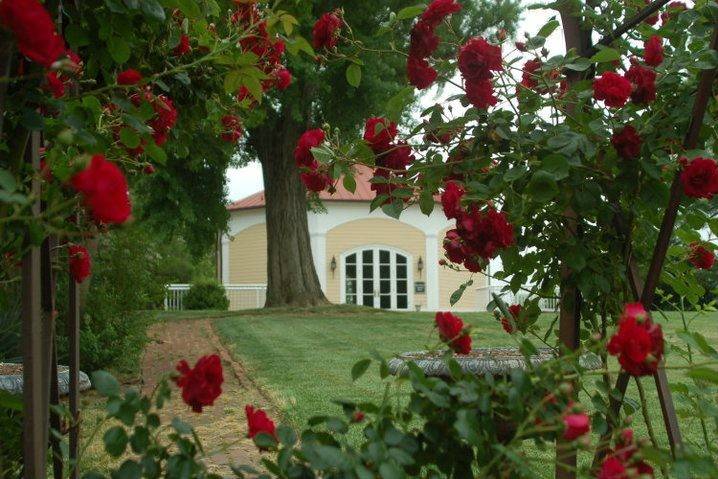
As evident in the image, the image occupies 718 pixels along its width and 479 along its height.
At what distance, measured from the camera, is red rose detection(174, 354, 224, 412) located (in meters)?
1.17

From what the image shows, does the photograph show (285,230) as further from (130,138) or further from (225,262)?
(130,138)

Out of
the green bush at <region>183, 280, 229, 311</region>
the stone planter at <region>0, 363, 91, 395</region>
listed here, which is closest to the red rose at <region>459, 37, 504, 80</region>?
the stone planter at <region>0, 363, 91, 395</region>

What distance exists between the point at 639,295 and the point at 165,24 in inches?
53.4

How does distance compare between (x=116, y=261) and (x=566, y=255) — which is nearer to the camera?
(x=566, y=255)

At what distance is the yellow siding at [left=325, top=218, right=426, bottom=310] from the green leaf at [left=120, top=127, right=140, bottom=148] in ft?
69.2

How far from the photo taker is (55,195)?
4.36 feet

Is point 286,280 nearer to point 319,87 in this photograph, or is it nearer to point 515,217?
point 319,87

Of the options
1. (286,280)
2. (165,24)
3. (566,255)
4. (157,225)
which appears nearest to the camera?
(566,255)

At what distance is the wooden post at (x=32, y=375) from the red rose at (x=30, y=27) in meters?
0.34

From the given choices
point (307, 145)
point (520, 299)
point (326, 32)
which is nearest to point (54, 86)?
point (307, 145)

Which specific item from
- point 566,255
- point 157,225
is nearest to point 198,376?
point 566,255

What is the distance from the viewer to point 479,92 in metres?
1.78

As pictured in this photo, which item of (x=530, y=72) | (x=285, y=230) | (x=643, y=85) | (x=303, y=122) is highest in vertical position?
(x=303, y=122)

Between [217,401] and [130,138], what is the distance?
3.91 meters
